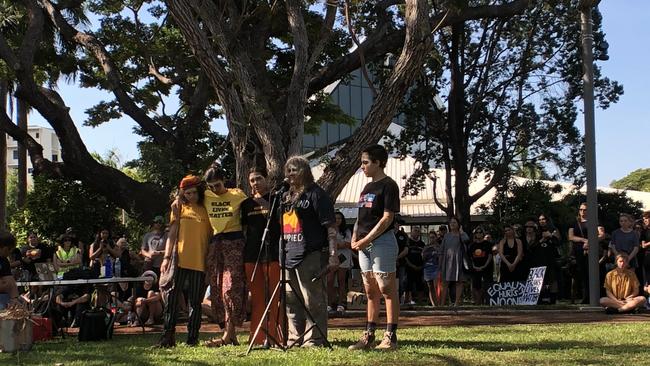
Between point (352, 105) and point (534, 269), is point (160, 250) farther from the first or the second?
point (352, 105)

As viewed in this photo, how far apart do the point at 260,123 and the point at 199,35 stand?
5.59 ft

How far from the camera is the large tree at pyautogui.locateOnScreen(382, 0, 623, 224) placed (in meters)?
22.5

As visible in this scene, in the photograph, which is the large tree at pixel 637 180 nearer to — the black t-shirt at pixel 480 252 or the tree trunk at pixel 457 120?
the tree trunk at pixel 457 120

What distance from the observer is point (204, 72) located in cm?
1458

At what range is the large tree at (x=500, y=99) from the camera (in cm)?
2253

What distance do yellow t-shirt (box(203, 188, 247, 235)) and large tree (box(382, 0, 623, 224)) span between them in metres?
15.1

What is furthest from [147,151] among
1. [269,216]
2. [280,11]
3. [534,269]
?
[269,216]

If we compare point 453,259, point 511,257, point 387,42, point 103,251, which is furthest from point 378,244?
point 387,42

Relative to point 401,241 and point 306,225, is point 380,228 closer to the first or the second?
point 306,225

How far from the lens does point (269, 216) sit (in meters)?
7.29

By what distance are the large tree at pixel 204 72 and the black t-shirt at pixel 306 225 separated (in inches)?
226

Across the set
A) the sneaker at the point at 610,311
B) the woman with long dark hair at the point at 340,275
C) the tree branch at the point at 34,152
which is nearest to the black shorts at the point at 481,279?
the woman with long dark hair at the point at 340,275

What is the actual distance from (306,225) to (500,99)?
54.7ft

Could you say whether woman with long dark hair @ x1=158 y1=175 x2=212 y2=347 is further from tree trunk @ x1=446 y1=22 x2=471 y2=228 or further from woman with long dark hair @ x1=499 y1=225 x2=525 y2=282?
tree trunk @ x1=446 y1=22 x2=471 y2=228
